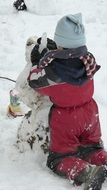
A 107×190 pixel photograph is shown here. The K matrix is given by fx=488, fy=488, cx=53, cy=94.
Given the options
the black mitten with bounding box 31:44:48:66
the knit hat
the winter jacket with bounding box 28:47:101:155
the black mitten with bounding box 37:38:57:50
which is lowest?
the winter jacket with bounding box 28:47:101:155

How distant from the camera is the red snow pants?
283cm

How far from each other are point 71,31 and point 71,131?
581mm

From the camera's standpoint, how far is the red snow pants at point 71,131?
2.83m

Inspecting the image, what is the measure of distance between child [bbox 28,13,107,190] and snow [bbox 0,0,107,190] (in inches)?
4.1

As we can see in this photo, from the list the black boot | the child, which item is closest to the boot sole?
the child

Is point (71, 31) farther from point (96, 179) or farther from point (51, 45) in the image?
point (96, 179)

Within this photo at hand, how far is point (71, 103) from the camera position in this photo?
2797 millimetres

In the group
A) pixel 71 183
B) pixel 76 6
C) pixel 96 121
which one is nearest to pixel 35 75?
pixel 96 121

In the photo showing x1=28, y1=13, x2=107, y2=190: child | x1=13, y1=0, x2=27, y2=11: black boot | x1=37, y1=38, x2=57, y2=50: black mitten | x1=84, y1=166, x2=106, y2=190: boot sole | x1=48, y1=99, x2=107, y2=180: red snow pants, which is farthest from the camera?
x1=13, y1=0, x2=27, y2=11: black boot

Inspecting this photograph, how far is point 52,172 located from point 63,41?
0.78 m

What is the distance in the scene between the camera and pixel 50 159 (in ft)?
9.51

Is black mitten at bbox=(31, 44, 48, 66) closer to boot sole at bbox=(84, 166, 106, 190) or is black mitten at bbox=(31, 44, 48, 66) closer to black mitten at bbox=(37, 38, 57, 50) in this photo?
black mitten at bbox=(37, 38, 57, 50)

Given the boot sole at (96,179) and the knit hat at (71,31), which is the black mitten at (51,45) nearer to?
the knit hat at (71,31)

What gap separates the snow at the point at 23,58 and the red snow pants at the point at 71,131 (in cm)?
13
